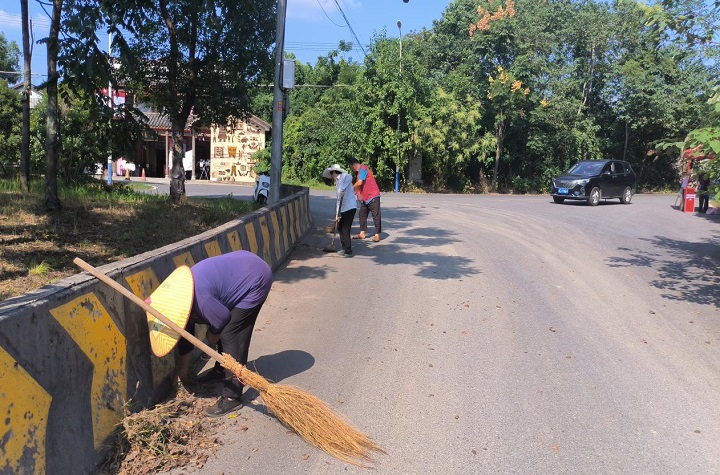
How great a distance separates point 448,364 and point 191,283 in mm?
2671

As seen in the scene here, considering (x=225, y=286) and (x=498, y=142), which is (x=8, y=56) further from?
(x=225, y=286)

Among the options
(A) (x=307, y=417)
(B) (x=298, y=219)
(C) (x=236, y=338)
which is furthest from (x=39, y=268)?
(B) (x=298, y=219)

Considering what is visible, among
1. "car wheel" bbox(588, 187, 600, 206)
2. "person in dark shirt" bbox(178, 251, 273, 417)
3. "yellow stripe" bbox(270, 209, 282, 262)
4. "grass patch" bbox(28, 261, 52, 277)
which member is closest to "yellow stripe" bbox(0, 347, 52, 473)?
"person in dark shirt" bbox(178, 251, 273, 417)

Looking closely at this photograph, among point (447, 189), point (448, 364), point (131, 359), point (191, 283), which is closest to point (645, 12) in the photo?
point (448, 364)

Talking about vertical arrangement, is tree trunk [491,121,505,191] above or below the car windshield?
above

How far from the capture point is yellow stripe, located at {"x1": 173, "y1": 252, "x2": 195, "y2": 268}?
504cm

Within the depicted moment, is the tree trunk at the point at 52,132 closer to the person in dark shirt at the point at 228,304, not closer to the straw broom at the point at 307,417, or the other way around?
the person in dark shirt at the point at 228,304

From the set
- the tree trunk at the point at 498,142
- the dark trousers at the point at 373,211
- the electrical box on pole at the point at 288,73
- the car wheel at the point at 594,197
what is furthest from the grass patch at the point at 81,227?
the tree trunk at the point at 498,142

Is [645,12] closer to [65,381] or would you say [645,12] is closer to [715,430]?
[715,430]

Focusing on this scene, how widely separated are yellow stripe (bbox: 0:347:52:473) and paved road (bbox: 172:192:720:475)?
3.60 feet

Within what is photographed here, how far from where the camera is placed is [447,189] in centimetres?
3359

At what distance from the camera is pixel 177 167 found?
12.9 meters

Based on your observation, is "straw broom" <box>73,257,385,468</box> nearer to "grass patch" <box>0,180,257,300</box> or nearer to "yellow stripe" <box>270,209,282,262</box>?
"grass patch" <box>0,180,257,300</box>

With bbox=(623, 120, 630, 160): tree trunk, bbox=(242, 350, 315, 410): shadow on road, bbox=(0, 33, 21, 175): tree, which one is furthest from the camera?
bbox=(623, 120, 630, 160): tree trunk
